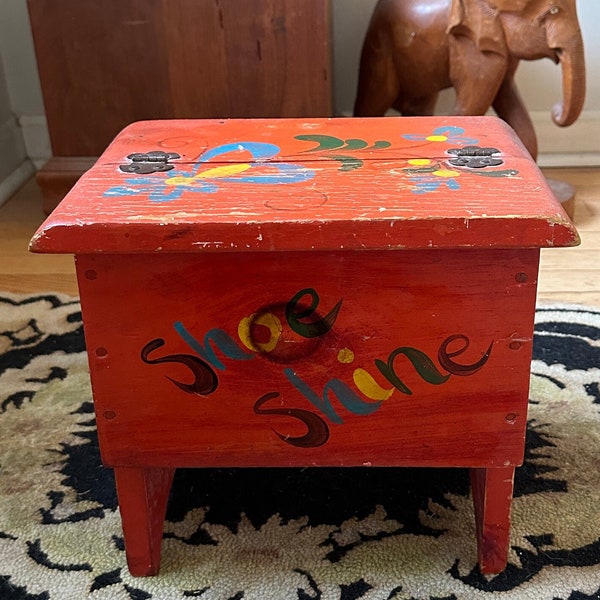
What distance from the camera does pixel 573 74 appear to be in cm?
127

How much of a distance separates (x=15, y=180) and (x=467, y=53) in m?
0.97

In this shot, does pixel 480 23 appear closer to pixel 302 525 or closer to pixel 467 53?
pixel 467 53

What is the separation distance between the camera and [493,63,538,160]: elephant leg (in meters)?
1.44

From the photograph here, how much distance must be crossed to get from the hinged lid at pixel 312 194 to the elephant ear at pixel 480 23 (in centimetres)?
51

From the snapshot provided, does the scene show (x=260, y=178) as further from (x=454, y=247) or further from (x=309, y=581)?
(x=309, y=581)

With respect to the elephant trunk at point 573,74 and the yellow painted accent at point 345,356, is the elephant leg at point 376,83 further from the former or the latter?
the yellow painted accent at point 345,356

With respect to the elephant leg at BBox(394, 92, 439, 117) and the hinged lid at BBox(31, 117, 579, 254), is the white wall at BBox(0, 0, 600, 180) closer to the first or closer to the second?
the elephant leg at BBox(394, 92, 439, 117)

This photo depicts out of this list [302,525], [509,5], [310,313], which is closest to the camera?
[310,313]

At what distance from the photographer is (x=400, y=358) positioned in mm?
646

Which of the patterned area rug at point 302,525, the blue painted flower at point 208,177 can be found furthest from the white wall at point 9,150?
the blue painted flower at point 208,177

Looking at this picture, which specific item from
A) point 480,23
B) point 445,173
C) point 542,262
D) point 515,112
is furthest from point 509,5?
point 445,173

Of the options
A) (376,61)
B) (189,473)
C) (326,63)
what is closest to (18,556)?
(189,473)

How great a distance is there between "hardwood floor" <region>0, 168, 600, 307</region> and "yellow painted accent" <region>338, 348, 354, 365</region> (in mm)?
642

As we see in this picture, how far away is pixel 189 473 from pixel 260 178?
1.12 feet
